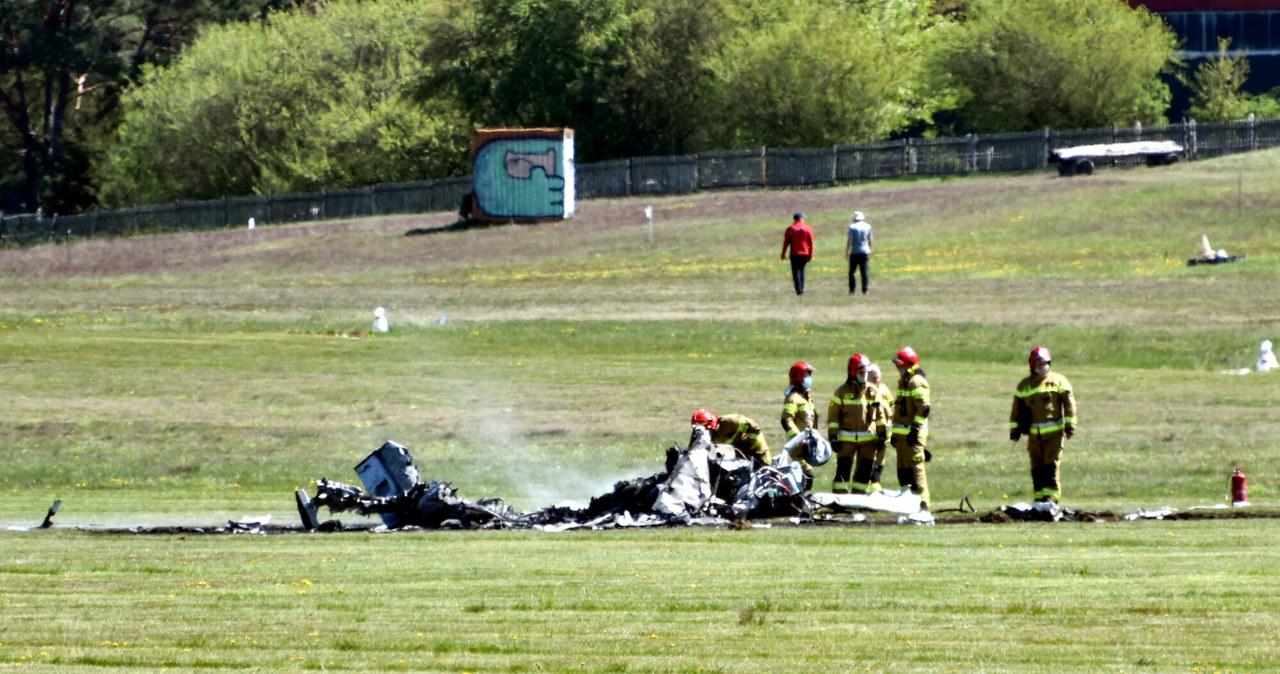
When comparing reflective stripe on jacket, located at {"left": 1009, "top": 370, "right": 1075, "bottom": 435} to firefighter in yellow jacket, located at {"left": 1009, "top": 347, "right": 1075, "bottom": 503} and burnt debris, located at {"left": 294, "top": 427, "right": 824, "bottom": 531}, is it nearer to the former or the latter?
firefighter in yellow jacket, located at {"left": 1009, "top": 347, "right": 1075, "bottom": 503}

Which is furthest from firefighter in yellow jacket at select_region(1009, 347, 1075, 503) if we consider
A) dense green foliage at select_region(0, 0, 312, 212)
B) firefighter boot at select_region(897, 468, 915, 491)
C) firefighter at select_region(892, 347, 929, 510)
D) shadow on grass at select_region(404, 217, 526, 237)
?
dense green foliage at select_region(0, 0, 312, 212)

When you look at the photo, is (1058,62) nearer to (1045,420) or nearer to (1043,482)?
(1045,420)

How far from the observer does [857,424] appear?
21703 millimetres

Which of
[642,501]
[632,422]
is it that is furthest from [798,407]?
[632,422]

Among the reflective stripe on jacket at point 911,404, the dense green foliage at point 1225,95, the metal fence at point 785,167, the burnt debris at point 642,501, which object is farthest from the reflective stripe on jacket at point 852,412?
the dense green foliage at point 1225,95

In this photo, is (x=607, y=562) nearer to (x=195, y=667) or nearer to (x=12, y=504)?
(x=195, y=667)

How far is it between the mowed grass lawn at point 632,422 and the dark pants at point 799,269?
0.94 feet

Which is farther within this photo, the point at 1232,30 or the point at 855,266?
the point at 1232,30

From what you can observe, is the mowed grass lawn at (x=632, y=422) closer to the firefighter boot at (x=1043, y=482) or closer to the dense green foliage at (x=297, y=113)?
the firefighter boot at (x=1043, y=482)

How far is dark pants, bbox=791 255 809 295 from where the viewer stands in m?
39.8

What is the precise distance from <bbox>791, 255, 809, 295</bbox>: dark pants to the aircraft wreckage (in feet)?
62.5

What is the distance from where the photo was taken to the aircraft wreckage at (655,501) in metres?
20.2

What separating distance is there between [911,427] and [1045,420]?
1.53 meters

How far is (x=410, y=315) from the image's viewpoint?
141 feet
